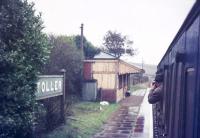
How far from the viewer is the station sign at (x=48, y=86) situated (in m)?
8.44

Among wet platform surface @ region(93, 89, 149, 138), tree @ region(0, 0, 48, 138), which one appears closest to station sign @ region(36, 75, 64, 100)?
tree @ region(0, 0, 48, 138)

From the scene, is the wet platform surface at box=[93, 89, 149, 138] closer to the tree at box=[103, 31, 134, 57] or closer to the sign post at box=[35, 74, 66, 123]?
the sign post at box=[35, 74, 66, 123]

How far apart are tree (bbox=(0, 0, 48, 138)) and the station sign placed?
31.9 inches

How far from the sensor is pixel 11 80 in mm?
6469

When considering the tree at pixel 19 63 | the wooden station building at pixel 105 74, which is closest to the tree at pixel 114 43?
the wooden station building at pixel 105 74

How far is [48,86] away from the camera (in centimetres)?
944

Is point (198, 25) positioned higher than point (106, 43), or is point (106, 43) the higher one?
point (106, 43)

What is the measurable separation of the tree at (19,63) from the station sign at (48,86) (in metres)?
0.81

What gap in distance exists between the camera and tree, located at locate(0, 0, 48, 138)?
6.41 metres

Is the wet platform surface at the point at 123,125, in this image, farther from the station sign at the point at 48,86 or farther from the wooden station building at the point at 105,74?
the wooden station building at the point at 105,74

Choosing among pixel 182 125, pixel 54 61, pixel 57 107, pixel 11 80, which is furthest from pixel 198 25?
pixel 54 61

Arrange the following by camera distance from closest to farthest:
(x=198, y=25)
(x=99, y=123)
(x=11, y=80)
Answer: (x=198, y=25) < (x=11, y=80) < (x=99, y=123)

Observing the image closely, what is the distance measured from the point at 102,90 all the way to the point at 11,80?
18193 millimetres

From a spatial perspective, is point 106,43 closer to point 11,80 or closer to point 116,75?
point 116,75
